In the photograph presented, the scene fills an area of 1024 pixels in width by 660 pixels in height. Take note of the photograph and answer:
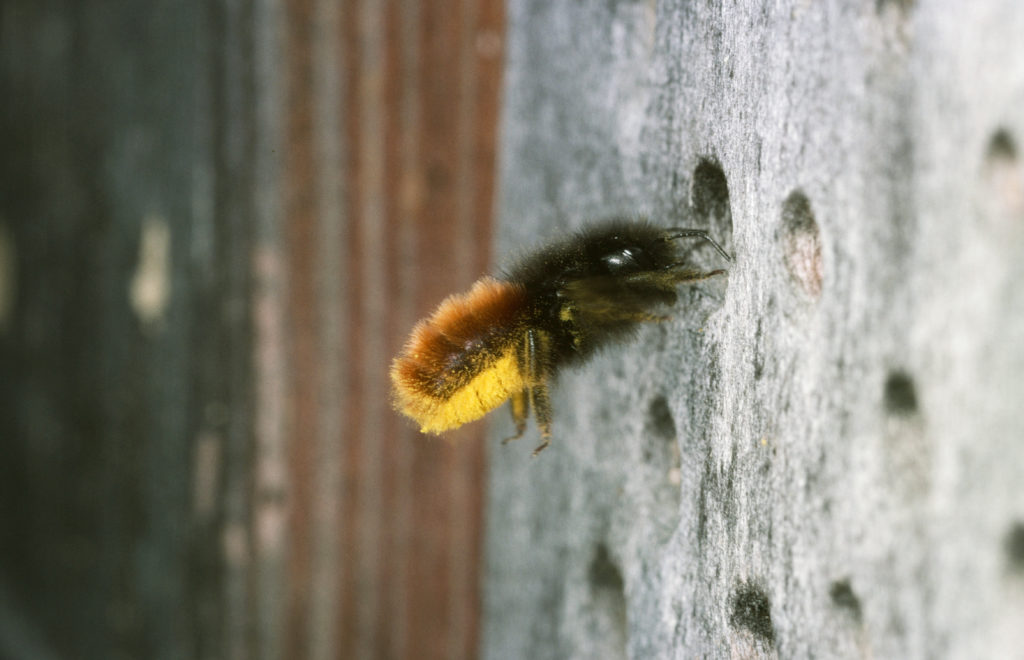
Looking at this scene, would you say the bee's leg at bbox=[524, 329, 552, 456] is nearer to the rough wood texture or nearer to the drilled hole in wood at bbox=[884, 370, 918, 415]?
the rough wood texture

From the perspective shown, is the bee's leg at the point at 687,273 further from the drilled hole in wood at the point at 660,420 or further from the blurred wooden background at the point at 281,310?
the blurred wooden background at the point at 281,310

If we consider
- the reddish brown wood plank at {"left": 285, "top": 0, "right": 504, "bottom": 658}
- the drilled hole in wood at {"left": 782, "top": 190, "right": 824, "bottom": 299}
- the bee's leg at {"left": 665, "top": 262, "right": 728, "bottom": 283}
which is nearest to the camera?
the drilled hole in wood at {"left": 782, "top": 190, "right": 824, "bottom": 299}

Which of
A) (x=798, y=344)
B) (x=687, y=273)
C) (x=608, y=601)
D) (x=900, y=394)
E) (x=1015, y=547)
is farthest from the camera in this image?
(x=608, y=601)

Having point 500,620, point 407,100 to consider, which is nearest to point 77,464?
point 407,100

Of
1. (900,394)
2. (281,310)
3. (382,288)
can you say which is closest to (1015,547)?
(900,394)

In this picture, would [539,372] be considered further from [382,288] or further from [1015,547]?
[382,288]

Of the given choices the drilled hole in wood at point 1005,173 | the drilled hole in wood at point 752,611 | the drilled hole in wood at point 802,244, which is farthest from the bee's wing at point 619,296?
the drilled hole in wood at point 1005,173

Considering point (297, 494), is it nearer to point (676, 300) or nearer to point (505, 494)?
point (505, 494)

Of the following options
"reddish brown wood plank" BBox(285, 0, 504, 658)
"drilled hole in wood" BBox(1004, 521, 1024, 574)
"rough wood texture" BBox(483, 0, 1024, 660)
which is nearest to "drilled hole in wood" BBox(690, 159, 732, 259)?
"rough wood texture" BBox(483, 0, 1024, 660)
